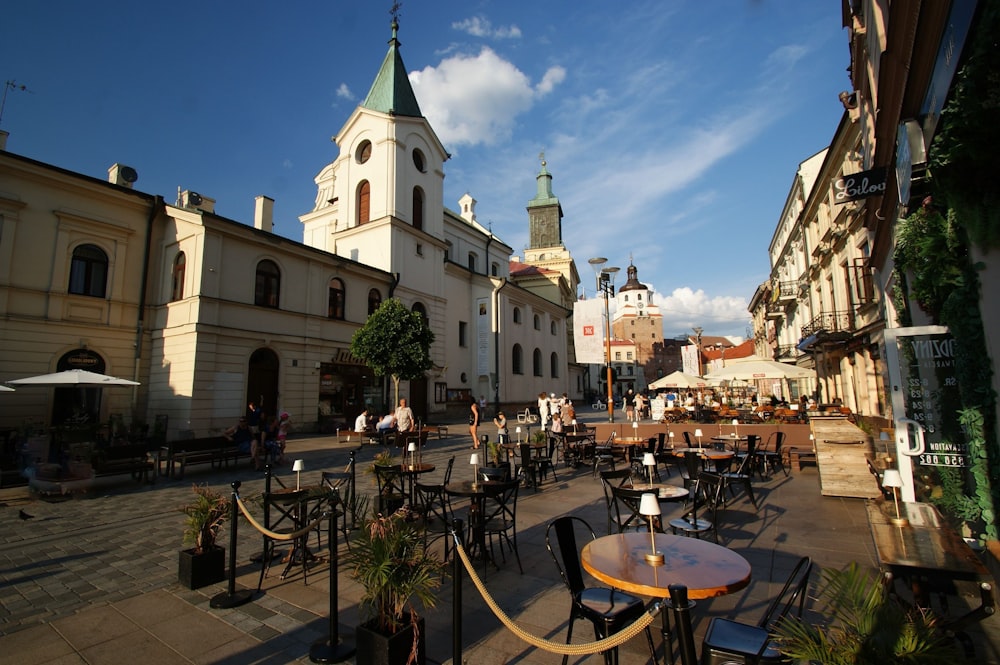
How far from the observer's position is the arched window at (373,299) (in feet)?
76.8

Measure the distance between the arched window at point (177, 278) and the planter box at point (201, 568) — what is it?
1603cm

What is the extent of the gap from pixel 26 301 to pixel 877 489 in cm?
2336

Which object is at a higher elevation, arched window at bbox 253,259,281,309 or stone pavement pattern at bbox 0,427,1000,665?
arched window at bbox 253,259,281,309

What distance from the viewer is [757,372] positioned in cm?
1762

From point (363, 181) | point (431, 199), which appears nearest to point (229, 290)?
point (363, 181)

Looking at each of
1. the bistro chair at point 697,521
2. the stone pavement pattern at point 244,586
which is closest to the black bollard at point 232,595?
the stone pavement pattern at point 244,586

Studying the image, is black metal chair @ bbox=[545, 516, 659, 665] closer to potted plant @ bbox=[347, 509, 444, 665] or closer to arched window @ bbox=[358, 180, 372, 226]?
potted plant @ bbox=[347, 509, 444, 665]

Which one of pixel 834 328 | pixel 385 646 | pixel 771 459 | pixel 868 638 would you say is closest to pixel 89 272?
pixel 385 646

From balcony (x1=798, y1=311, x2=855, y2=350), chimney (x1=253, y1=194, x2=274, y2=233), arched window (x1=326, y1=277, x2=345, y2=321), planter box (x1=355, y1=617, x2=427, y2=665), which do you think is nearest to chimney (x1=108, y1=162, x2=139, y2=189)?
chimney (x1=253, y1=194, x2=274, y2=233)

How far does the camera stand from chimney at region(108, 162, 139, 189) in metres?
19.2

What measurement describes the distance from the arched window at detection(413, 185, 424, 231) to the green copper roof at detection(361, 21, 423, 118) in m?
4.33

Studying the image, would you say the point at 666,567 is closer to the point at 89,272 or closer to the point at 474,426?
the point at 474,426

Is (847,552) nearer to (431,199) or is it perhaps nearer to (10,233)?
(10,233)

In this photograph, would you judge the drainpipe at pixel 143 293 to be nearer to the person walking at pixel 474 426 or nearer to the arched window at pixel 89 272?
the arched window at pixel 89 272
